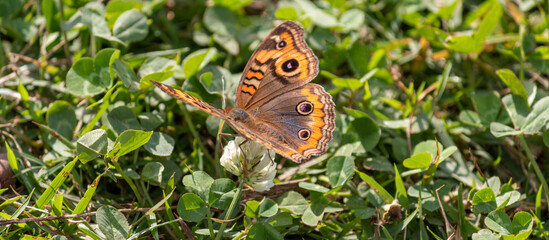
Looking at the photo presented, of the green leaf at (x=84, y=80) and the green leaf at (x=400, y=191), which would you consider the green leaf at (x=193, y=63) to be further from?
the green leaf at (x=400, y=191)

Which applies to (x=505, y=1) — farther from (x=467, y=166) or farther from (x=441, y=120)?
(x=467, y=166)

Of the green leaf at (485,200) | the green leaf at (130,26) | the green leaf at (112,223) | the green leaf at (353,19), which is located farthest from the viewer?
the green leaf at (353,19)

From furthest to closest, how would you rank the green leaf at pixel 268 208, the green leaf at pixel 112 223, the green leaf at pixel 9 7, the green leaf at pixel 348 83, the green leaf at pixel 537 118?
the green leaf at pixel 9 7 → the green leaf at pixel 348 83 → the green leaf at pixel 537 118 → the green leaf at pixel 268 208 → the green leaf at pixel 112 223

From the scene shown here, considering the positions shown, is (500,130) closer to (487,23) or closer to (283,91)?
(487,23)

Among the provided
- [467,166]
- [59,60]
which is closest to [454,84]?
[467,166]

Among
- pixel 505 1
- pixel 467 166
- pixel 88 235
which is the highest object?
pixel 505 1

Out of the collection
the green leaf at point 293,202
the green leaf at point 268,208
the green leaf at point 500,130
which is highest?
the green leaf at point 500,130

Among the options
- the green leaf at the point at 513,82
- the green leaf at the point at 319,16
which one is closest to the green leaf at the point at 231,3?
the green leaf at the point at 319,16
